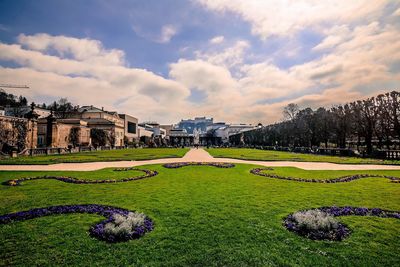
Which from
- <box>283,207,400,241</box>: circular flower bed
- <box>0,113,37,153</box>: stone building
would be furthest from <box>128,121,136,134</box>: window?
<box>283,207,400,241</box>: circular flower bed

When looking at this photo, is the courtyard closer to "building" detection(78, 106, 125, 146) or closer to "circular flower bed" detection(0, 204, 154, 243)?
"circular flower bed" detection(0, 204, 154, 243)

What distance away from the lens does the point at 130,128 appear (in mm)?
116500

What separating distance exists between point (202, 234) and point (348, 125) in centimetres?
5707

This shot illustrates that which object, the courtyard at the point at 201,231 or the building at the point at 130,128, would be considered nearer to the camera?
the courtyard at the point at 201,231

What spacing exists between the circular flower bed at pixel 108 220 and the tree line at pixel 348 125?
44.0 metres

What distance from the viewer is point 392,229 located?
695cm

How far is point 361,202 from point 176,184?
8.65 meters

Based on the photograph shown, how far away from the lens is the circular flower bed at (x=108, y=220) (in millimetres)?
6207

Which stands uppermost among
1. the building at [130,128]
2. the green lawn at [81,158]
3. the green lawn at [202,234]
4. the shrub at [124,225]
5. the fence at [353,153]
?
the building at [130,128]

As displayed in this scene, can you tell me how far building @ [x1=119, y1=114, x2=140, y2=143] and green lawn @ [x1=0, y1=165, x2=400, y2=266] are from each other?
98.7 metres

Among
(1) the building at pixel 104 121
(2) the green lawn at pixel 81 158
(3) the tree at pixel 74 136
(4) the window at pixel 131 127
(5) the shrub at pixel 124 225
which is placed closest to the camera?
(5) the shrub at pixel 124 225

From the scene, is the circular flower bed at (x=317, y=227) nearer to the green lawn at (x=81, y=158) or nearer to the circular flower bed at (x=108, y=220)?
the circular flower bed at (x=108, y=220)

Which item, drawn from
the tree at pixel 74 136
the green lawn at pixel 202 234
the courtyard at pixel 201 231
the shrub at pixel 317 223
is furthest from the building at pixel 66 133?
the shrub at pixel 317 223

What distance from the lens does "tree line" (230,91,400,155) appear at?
45.5m
